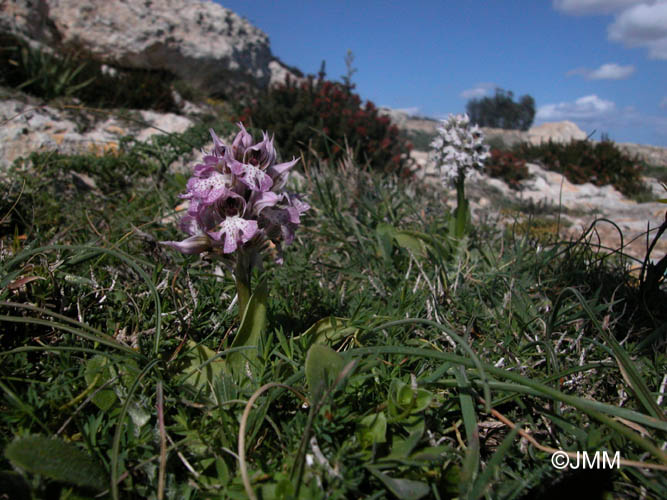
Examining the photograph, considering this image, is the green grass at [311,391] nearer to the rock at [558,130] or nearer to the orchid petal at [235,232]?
the orchid petal at [235,232]

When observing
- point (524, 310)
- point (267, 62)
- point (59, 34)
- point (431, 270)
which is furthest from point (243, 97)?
point (524, 310)

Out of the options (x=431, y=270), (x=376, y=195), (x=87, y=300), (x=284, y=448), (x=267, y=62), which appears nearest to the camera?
(x=284, y=448)

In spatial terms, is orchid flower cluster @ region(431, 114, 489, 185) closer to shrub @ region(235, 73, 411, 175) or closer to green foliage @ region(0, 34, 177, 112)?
shrub @ region(235, 73, 411, 175)

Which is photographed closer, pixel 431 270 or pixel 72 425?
pixel 72 425

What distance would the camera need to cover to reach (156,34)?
32.4 ft

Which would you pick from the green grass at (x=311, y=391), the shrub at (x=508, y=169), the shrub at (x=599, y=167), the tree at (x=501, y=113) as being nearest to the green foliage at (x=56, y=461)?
the green grass at (x=311, y=391)

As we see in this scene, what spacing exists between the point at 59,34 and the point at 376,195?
9.23 metres

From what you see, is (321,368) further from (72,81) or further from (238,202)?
(72,81)

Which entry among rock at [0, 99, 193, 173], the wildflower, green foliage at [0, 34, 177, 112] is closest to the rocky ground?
rock at [0, 99, 193, 173]

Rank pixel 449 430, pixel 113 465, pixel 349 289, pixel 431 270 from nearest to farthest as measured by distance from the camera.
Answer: pixel 113 465
pixel 449 430
pixel 349 289
pixel 431 270

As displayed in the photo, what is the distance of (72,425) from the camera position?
133 cm

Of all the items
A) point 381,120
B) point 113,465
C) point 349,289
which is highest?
point 381,120

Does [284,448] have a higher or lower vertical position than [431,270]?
lower

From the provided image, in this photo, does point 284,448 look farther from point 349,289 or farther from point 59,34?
point 59,34
